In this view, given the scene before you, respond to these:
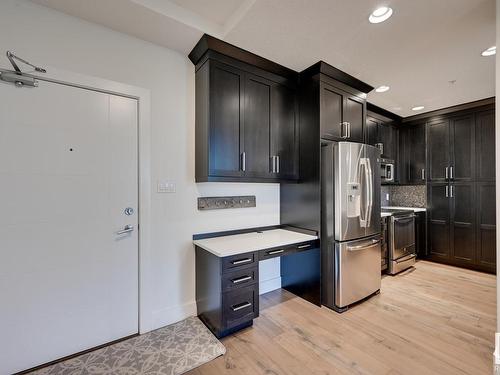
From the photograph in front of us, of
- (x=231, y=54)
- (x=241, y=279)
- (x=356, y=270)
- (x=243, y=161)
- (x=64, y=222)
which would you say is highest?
(x=231, y=54)

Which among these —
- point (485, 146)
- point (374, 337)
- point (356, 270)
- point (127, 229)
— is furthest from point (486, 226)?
point (127, 229)

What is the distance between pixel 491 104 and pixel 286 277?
400cm

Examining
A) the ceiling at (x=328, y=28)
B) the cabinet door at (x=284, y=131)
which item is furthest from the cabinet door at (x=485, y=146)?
the cabinet door at (x=284, y=131)

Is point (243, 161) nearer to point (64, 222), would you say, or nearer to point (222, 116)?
point (222, 116)

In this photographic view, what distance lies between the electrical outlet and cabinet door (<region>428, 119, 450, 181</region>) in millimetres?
4397

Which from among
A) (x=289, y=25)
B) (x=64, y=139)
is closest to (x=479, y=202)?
(x=289, y=25)

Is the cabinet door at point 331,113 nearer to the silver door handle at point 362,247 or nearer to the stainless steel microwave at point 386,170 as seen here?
the silver door handle at point 362,247

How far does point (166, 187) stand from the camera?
225cm

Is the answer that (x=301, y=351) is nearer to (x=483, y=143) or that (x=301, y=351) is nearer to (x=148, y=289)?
(x=148, y=289)

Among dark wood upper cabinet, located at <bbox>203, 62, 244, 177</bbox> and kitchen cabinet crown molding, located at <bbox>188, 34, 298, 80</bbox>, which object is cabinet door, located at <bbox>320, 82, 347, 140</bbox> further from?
dark wood upper cabinet, located at <bbox>203, 62, 244, 177</bbox>

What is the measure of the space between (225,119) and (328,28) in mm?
1157

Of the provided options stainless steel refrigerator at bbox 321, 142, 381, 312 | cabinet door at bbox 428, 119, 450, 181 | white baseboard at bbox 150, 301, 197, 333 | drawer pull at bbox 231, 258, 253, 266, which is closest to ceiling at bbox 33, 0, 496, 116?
stainless steel refrigerator at bbox 321, 142, 381, 312

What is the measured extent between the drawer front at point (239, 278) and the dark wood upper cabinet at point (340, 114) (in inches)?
64.1

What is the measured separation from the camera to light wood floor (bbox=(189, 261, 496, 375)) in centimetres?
174
